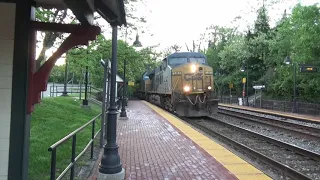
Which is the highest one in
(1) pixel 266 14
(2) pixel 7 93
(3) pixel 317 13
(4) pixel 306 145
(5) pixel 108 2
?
(1) pixel 266 14

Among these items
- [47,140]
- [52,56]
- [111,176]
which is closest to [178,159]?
[111,176]

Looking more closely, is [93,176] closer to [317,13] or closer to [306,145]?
[306,145]

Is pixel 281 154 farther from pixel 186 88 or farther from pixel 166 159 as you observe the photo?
pixel 186 88

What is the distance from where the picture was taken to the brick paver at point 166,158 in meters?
6.74

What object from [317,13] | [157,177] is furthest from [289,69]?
[157,177]

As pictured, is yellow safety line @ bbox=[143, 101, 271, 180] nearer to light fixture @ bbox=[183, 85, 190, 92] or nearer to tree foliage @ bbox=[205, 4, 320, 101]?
light fixture @ bbox=[183, 85, 190, 92]

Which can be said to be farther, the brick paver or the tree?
the tree

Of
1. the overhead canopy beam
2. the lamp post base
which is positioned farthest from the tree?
the overhead canopy beam

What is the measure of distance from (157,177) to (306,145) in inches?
303

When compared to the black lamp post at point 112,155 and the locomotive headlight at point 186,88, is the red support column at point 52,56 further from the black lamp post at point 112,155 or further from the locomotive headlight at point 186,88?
the locomotive headlight at point 186,88

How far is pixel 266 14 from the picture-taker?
44875 mm

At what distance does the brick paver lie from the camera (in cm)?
674

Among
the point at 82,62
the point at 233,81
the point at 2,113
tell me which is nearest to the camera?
the point at 2,113

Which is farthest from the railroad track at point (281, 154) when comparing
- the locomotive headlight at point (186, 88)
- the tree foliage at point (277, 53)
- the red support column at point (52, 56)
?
the tree foliage at point (277, 53)
